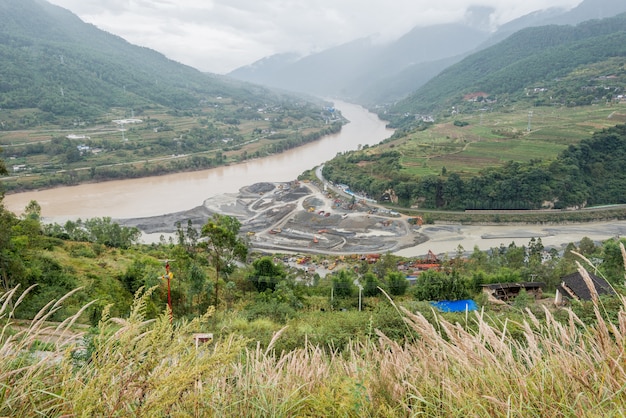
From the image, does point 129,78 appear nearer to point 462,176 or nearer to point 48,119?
point 48,119

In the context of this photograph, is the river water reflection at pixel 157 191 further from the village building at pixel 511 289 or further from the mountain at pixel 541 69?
the mountain at pixel 541 69

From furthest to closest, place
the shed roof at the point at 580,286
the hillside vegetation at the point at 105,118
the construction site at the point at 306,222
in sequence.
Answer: the hillside vegetation at the point at 105,118, the construction site at the point at 306,222, the shed roof at the point at 580,286

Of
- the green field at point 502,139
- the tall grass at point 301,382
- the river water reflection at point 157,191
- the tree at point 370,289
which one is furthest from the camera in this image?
the green field at point 502,139

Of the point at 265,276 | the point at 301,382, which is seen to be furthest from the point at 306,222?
the point at 301,382

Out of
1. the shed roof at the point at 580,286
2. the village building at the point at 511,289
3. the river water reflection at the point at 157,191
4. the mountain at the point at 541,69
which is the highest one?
the mountain at the point at 541,69

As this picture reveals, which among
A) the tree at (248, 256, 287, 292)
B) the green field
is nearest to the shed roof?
the tree at (248, 256, 287, 292)

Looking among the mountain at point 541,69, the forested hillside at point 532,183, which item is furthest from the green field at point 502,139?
the mountain at point 541,69

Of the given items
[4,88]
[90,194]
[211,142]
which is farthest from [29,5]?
[90,194]
